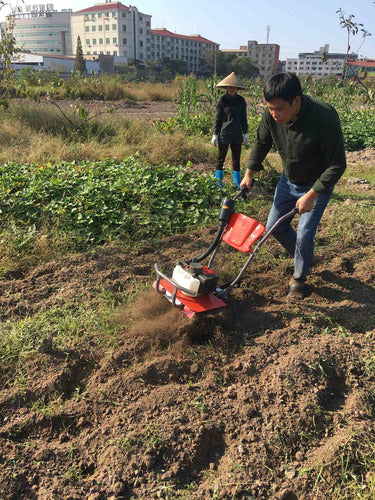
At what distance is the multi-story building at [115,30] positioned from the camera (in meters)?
86.3

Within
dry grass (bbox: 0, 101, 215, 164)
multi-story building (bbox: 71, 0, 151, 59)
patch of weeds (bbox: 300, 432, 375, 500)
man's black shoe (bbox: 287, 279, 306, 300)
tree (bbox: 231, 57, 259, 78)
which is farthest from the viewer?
multi-story building (bbox: 71, 0, 151, 59)

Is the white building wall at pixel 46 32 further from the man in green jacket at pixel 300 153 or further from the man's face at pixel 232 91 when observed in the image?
the man in green jacket at pixel 300 153

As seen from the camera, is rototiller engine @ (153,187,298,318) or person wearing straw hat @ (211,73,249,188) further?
person wearing straw hat @ (211,73,249,188)

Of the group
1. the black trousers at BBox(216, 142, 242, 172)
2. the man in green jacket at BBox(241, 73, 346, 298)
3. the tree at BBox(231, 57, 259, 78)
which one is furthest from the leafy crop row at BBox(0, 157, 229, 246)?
the tree at BBox(231, 57, 259, 78)

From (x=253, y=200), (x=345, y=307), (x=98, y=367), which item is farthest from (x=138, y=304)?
(x=253, y=200)

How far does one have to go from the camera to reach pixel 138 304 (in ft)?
10.6

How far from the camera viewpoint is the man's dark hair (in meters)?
2.62

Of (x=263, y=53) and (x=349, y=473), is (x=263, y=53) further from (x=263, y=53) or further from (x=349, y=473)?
(x=349, y=473)

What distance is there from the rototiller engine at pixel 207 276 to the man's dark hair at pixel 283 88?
2.50 ft

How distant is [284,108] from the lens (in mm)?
2703

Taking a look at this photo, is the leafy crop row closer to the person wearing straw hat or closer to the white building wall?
the person wearing straw hat

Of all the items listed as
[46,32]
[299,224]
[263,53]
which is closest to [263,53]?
[263,53]

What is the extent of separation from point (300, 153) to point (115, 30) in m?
96.7

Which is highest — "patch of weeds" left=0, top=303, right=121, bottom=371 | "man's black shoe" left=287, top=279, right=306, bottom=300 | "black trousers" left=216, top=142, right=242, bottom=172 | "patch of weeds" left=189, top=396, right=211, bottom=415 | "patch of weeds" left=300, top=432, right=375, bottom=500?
"black trousers" left=216, top=142, right=242, bottom=172
